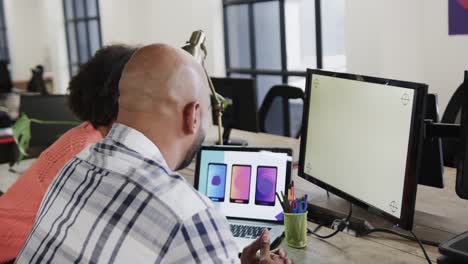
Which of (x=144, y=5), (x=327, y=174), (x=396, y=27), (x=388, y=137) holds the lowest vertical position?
(x=327, y=174)

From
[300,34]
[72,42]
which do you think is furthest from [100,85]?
[72,42]

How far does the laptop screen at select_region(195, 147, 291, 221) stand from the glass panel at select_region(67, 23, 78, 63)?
302 inches

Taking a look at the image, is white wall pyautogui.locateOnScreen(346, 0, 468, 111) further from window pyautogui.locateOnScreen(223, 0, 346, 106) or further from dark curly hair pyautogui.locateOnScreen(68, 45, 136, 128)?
dark curly hair pyautogui.locateOnScreen(68, 45, 136, 128)

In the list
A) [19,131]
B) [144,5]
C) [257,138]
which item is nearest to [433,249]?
[257,138]

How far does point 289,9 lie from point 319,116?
11.1 ft

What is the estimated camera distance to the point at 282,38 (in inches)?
193

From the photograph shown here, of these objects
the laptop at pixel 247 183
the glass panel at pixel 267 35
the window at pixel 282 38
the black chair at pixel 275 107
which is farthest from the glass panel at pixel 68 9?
the laptop at pixel 247 183

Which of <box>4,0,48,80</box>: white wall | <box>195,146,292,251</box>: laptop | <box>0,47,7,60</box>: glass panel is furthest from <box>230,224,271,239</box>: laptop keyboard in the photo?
<box>0,47,7,60</box>: glass panel

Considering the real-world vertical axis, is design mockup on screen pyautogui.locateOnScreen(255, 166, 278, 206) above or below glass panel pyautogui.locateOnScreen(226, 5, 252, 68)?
below

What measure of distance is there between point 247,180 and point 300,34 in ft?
10.9

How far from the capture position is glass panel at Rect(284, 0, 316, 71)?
15.2 ft

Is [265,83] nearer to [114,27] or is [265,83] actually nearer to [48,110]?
[114,27]

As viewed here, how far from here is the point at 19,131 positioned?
2760 millimetres

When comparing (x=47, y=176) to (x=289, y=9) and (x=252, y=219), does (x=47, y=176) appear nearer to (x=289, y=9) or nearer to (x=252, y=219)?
(x=252, y=219)
